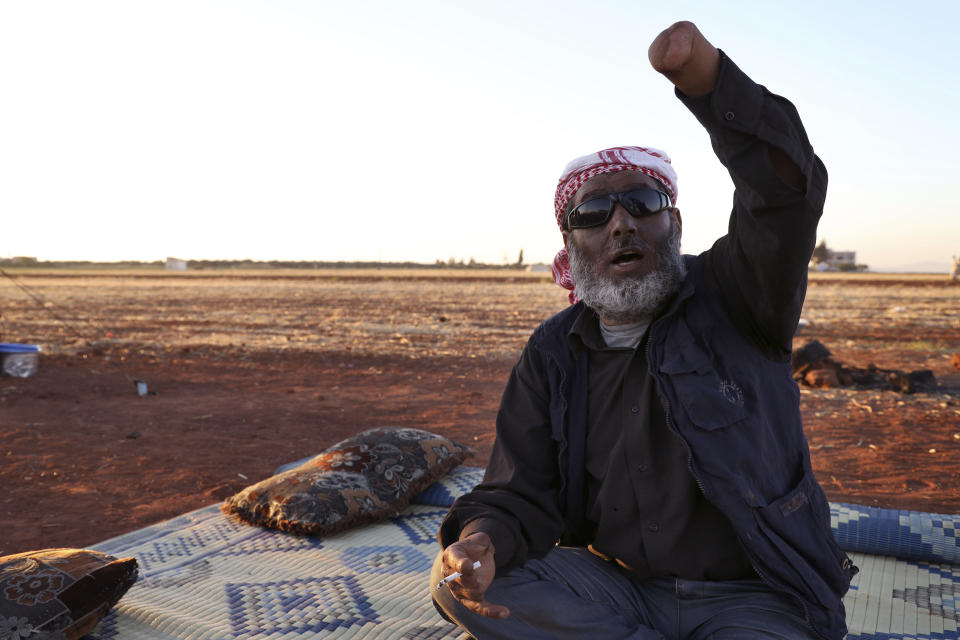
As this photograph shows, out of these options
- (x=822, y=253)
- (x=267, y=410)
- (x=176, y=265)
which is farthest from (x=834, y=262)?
(x=267, y=410)

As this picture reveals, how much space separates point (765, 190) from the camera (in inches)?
75.7

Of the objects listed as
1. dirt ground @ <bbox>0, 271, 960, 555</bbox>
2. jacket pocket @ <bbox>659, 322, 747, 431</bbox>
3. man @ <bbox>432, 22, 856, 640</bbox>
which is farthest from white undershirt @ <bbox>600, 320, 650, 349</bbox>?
dirt ground @ <bbox>0, 271, 960, 555</bbox>

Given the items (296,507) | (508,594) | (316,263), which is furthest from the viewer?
(316,263)

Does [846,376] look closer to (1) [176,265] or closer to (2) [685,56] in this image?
(2) [685,56]

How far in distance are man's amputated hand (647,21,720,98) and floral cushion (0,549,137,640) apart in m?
2.70

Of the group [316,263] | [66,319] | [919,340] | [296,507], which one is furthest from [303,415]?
[316,263]

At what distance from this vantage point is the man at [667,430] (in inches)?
76.7

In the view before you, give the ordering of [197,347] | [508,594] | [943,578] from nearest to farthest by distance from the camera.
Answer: [508,594] → [943,578] → [197,347]

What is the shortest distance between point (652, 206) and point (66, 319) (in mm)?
21107

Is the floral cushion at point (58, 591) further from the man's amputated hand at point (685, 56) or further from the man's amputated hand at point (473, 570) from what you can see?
Answer: the man's amputated hand at point (685, 56)

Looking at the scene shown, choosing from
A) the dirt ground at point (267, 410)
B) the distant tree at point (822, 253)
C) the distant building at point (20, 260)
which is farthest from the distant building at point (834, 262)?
the distant building at point (20, 260)

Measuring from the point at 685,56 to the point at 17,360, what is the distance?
372 inches

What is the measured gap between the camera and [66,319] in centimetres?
1998

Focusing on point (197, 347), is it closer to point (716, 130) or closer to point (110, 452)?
point (110, 452)
